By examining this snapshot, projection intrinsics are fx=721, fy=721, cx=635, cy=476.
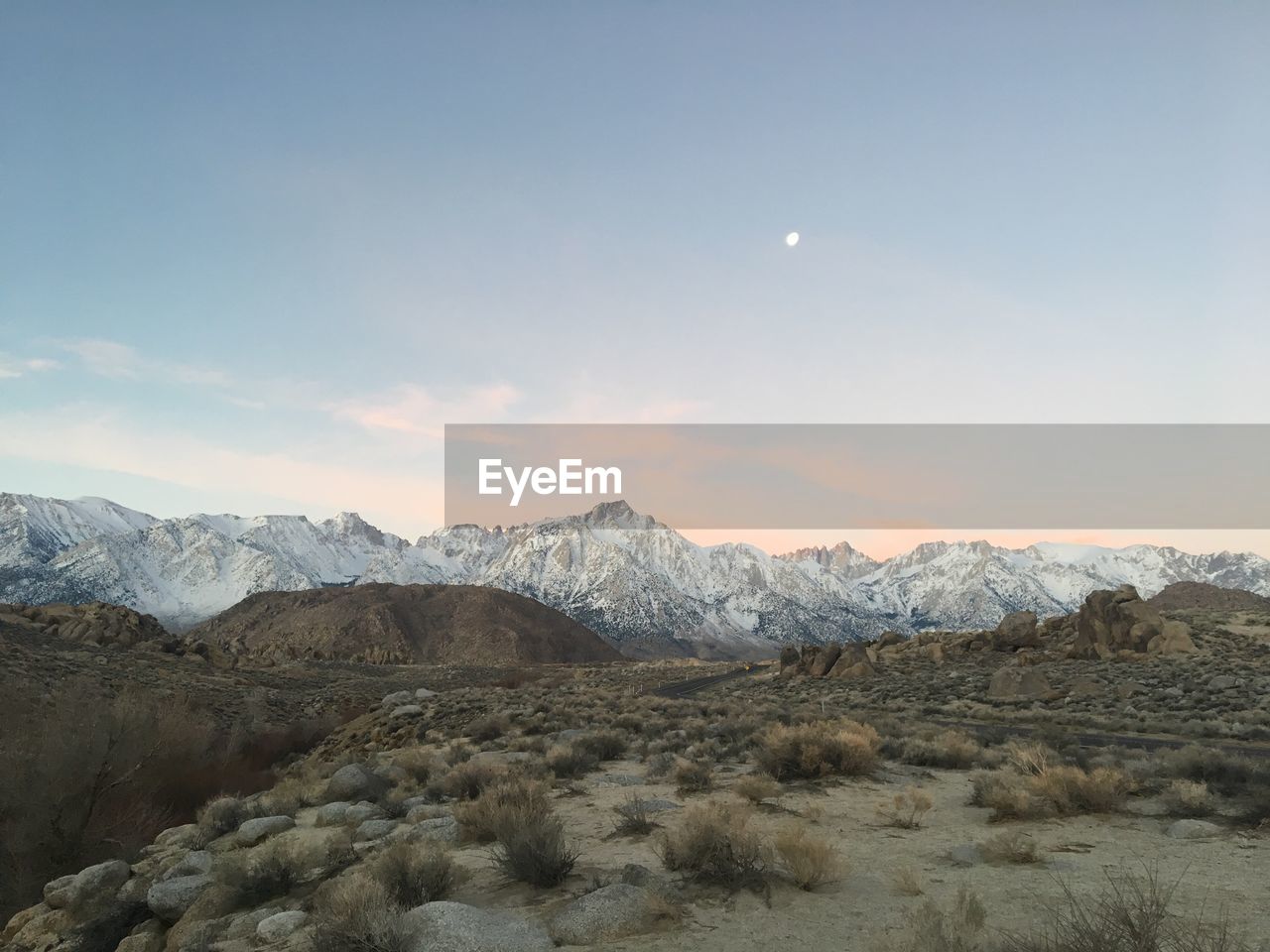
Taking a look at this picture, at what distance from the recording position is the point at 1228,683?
29875mm

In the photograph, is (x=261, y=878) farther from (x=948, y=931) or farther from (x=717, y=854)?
(x=948, y=931)

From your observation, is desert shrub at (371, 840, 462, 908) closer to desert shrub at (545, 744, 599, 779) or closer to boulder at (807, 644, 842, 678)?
desert shrub at (545, 744, 599, 779)

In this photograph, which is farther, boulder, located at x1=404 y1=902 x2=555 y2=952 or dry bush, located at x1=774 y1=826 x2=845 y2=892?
dry bush, located at x1=774 y1=826 x2=845 y2=892

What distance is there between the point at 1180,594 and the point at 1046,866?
533 feet

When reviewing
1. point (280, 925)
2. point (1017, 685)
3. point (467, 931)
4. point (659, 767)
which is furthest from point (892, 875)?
point (1017, 685)

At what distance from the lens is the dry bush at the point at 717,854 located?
720 cm

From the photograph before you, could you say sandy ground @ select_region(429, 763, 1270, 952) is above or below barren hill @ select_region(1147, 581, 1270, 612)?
above

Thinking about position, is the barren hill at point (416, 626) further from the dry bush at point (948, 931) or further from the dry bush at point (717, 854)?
the dry bush at point (948, 931)

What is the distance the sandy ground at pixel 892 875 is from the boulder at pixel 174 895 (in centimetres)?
326

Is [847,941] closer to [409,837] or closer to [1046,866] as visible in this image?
[1046,866]

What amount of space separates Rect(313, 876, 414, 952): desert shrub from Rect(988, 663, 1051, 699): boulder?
111 ft

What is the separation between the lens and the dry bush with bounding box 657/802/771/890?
23.6ft

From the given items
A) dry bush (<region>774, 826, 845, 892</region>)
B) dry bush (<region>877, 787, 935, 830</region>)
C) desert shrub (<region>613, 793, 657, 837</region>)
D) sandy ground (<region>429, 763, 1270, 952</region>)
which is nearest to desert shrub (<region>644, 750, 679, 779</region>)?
sandy ground (<region>429, 763, 1270, 952</region>)

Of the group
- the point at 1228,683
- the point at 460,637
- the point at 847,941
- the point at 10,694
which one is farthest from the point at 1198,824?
the point at 460,637
